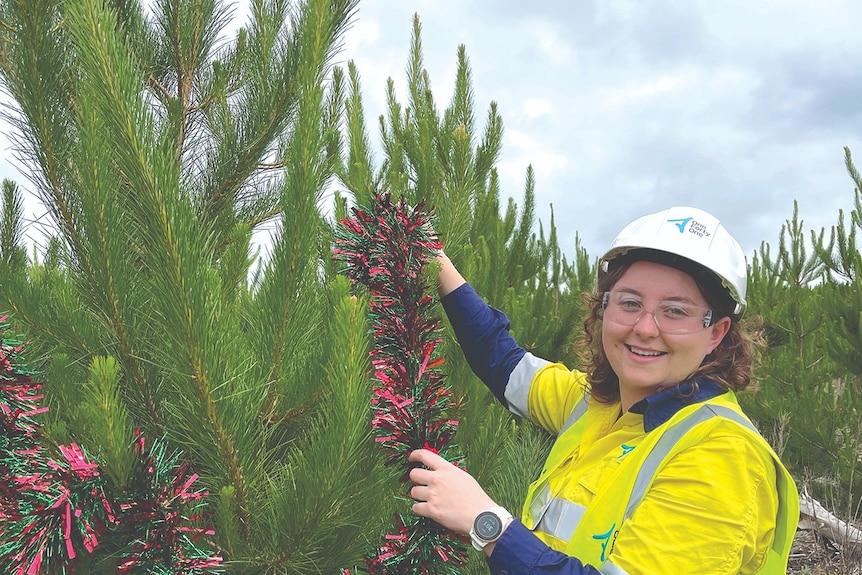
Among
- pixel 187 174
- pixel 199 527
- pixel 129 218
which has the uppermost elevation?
pixel 187 174

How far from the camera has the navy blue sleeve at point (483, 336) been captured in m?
2.22

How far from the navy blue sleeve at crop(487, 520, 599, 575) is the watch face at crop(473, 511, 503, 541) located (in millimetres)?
18

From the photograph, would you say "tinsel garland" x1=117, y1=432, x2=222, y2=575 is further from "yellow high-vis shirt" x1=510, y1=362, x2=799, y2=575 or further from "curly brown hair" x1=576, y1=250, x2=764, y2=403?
"curly brown hair" x1=576, y1=250, x2=764, y2=403

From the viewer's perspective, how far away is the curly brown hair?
1.77 meters

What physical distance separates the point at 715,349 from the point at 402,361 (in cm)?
97

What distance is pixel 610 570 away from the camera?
1.38 m

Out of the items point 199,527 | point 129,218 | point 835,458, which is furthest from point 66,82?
point 835,458

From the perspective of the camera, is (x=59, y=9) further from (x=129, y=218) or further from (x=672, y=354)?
(x=672, y=354)

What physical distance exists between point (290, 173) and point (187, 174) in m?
0.50

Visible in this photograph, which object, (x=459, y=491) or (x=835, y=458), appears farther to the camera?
(x=835, y=458)

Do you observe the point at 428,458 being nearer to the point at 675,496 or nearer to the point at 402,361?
the point at 402,361

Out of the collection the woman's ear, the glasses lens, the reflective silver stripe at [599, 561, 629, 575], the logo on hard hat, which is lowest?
the reflective silver stripe at [599, 561, 629, 575]

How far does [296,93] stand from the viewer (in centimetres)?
190

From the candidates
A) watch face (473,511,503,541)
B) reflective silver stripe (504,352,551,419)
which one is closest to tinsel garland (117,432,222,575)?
watch face (473,511,503,541)
